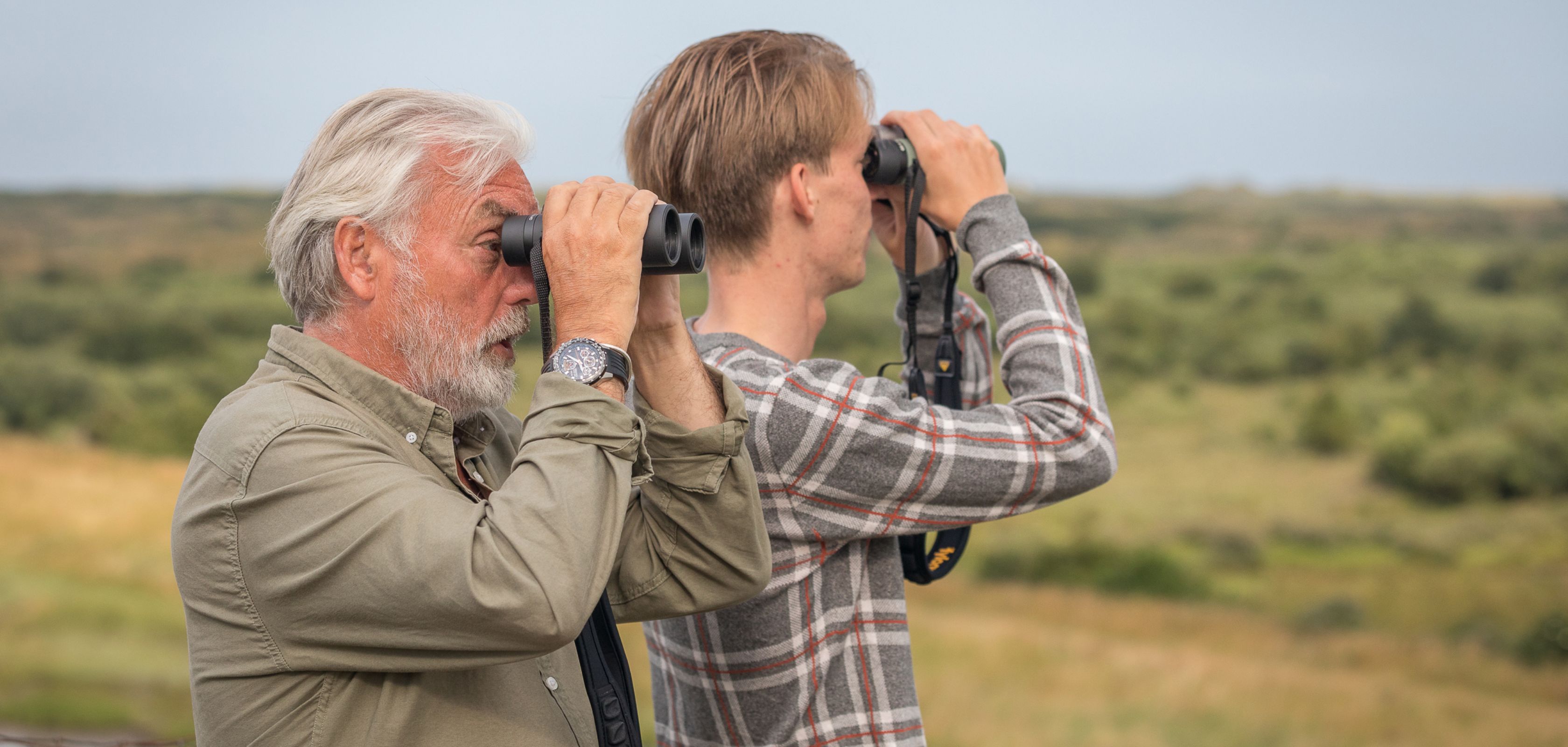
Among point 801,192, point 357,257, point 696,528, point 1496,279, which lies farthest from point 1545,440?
point 357,257

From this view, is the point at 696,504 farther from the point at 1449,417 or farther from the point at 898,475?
the point at 1449,417

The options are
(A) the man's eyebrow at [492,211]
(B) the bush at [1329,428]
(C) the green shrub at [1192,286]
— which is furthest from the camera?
(C) the green shrub at [1192,286]

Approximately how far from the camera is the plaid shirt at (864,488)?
1754 mm

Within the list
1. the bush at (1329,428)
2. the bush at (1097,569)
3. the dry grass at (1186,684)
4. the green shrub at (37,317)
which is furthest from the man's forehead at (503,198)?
the green shrub at (37,317)

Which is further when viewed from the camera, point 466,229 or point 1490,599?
point 1490,599

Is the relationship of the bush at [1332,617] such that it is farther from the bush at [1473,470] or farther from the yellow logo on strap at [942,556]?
the yellow logo on strap at [942,556]

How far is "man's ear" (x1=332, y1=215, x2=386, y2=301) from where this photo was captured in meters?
1.49

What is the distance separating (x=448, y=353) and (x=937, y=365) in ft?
3.36

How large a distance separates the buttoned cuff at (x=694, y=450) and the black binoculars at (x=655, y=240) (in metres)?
0.23

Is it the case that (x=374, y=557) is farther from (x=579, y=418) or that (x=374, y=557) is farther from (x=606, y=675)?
(x=606, y=675)

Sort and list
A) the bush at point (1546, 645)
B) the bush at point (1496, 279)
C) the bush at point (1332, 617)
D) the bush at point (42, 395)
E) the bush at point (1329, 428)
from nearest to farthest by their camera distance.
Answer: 1. the bush at point (1546, 645)
2. the bush at point (1332, 617)
3. the bush at point (42, 395)
4. the bush at point (1329, 428)
5. the bush at point (1496, 279)

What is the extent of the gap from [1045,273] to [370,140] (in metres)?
1.16

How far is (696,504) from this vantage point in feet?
5.22

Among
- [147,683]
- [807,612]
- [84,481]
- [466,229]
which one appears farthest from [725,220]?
[84,481]
